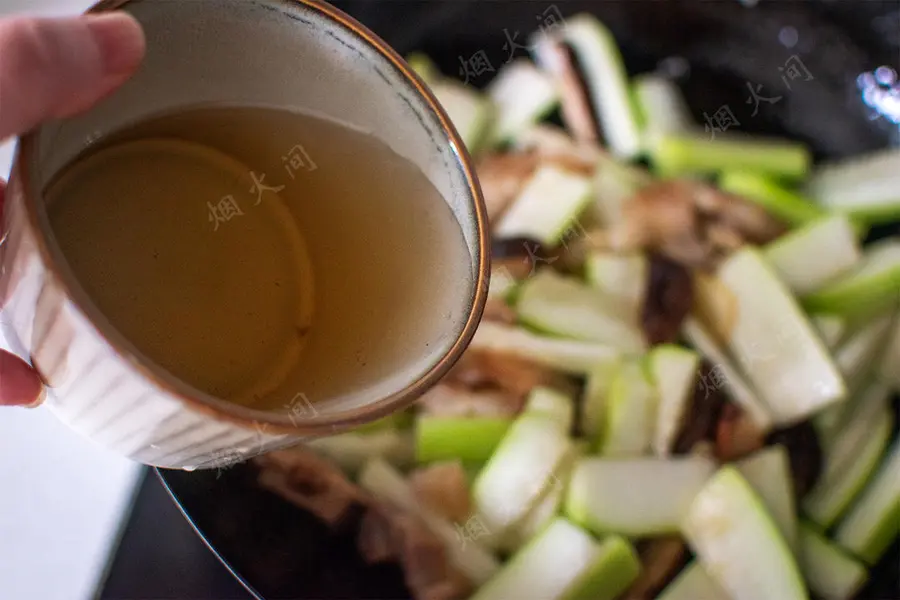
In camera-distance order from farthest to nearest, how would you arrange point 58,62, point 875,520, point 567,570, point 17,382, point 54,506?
point 875,520
point 567,570
point 54,506
point 17,382
point 58,62

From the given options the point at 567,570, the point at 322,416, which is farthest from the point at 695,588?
the point at 322,416

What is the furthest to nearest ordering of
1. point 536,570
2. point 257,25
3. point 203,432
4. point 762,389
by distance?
point 762,389 < point 536,570 < point 257,25 < point 203,432

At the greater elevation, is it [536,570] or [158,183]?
[158,183]

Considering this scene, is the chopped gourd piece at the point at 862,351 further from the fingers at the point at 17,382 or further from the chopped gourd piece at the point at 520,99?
the fingers at the point at 17,382

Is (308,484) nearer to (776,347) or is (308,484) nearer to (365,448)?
(365,448)

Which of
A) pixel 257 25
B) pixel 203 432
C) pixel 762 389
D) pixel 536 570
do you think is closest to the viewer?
pixel 203 432

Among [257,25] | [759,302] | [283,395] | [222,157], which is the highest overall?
[257,25]

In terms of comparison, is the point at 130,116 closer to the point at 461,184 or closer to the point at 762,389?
the point at 461,184

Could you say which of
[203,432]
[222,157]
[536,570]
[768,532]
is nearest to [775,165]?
[768,532]
